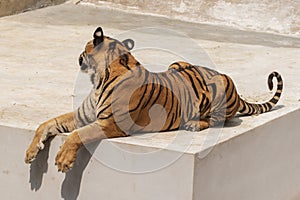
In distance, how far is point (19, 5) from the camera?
26.5 ft

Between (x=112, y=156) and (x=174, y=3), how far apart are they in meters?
5.11

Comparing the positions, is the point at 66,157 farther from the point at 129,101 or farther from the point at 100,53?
the point at 100,53

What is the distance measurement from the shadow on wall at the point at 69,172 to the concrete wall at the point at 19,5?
421 centimetres

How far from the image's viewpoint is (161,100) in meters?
3.67

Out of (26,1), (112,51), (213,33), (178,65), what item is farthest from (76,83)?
(26,1)

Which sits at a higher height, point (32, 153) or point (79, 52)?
A: point (32, 153)

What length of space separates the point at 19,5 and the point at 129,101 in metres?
4.78

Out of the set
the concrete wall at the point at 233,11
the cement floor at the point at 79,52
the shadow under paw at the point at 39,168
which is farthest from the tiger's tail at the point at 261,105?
the concrete wall at the point at 233,11

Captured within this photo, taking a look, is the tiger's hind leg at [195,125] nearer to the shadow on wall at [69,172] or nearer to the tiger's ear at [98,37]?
the shadow on wall at [69,172]

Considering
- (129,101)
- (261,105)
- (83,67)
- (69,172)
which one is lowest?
(69,172)

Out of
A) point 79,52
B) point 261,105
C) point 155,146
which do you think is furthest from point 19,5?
point 155,146

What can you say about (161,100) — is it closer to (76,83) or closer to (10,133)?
(10,133)

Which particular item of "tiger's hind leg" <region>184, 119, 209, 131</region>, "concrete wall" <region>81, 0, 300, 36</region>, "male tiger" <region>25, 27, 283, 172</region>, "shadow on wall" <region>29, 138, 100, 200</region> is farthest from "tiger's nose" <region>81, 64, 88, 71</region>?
"concrete wall" <region>81, 0, 300, 36</region>

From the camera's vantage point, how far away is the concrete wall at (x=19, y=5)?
7844 mm
